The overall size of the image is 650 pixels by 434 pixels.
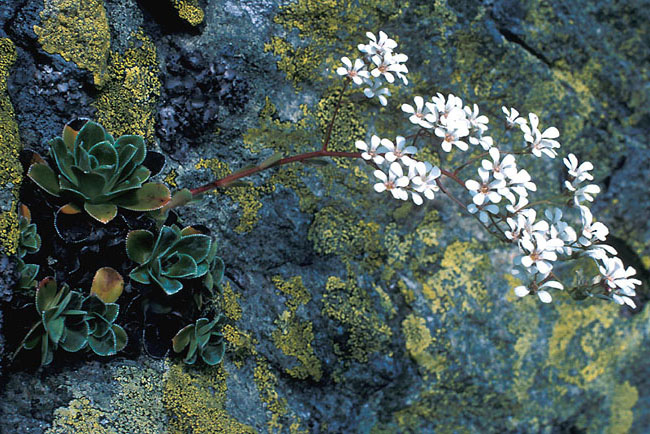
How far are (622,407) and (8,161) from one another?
2.94 m

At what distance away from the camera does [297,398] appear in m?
2.20

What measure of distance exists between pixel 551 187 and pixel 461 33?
0.82 meters

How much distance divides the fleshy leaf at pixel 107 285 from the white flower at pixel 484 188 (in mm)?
1080

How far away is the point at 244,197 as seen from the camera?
2238 mm

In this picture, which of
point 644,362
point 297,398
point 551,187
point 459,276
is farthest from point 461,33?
point 644,362

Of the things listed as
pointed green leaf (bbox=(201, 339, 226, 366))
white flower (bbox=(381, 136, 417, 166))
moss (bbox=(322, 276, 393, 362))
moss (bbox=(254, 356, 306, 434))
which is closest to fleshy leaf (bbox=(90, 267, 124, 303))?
pointed green leaf (bbox=(201, 339, 226, 366))

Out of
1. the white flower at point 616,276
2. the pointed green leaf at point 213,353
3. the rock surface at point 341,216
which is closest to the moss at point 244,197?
the rock surface at point 341,216

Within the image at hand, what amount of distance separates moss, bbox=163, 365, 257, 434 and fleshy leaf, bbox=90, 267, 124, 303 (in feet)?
1.00

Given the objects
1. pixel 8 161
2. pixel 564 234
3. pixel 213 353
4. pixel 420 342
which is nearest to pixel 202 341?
pixel 213 353

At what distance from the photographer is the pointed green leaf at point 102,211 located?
69.6 inches

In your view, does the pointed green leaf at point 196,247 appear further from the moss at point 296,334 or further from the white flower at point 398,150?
the white flower at point 398,150

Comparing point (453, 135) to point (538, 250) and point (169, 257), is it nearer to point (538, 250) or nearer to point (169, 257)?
point (538, 250)

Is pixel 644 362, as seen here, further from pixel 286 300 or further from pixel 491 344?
pixel 286 300

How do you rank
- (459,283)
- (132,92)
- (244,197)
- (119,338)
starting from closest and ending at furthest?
(119,338)
(132,92)
(244,197)
(459,283)
